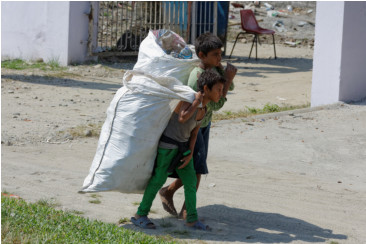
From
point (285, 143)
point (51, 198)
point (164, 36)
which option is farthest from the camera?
point (285, 143)

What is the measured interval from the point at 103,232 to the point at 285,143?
3878mm

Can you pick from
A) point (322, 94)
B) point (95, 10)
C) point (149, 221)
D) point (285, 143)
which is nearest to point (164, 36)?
point (149, 221)

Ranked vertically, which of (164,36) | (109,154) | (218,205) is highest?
(164,36)

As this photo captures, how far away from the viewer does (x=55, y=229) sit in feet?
13.3

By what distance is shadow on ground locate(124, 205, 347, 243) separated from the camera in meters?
4.39

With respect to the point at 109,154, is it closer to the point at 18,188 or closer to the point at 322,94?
the point at 18,188

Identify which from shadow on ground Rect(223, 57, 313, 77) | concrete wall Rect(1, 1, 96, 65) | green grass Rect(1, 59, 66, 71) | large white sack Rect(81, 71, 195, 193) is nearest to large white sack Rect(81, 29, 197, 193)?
large white sack Rect(81, 71, 195, 193)

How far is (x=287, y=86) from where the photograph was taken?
11.6 metres

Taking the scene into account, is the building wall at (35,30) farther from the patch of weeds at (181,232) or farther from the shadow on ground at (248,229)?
the patch of weeds at (181,232)

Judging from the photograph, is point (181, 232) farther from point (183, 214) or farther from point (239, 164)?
point (239, 164)

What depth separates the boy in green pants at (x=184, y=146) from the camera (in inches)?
167

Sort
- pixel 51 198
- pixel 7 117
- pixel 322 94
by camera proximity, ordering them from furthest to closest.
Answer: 1. pixel 322 94
2. pixel 7 117
3. pixel 51 198

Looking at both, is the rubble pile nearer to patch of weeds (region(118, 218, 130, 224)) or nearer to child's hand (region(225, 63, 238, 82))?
child's hand (region(225, 63, 238, 82))

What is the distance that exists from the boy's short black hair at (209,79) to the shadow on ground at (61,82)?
658cm
